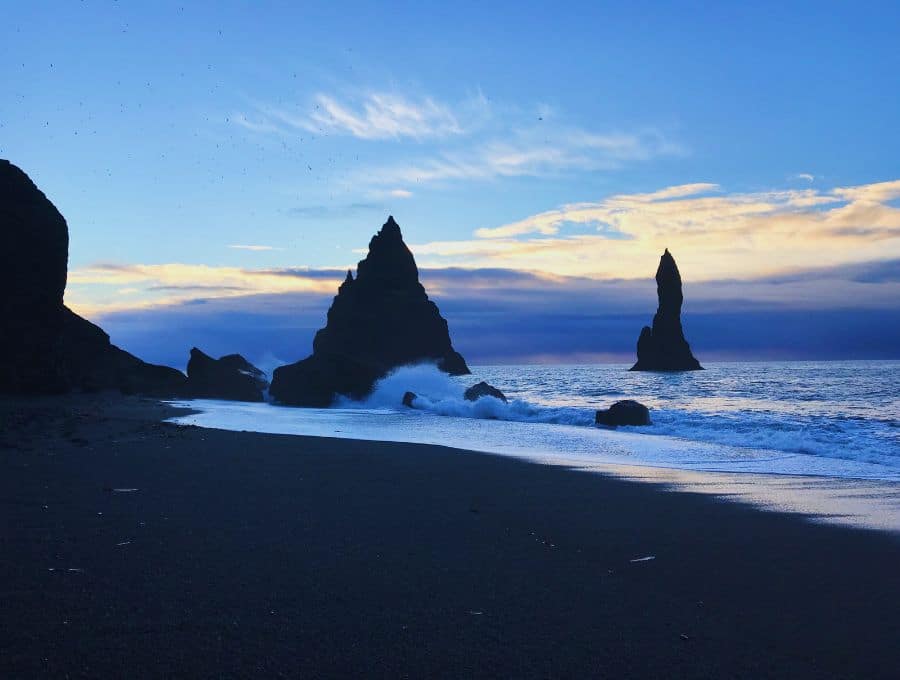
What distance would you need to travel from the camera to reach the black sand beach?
10.5 feet

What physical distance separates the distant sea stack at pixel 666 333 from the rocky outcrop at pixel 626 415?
119 meters

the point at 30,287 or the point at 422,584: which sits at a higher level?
the point at 30,287

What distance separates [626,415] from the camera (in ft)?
72.9

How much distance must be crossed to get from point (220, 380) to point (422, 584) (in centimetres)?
4032

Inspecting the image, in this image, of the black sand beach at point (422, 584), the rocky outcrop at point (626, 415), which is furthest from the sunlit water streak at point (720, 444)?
the black sand beach at point (422, 584)

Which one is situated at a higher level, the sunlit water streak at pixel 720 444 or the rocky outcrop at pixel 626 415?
the rocky outcrop at pixel 626 415

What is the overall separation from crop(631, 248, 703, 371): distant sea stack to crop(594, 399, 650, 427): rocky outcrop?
119 metres

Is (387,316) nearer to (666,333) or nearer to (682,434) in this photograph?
(666,333)

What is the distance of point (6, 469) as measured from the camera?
337 inches

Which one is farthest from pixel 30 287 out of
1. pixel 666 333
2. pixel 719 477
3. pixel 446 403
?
pixel 666 333

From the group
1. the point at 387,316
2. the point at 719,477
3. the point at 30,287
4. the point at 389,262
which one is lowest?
the point at 719,477

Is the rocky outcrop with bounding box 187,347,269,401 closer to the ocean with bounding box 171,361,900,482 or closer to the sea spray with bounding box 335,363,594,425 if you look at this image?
the sea spray with bounding box 335,363,594,425

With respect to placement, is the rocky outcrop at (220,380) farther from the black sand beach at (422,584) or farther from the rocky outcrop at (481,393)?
the black sand beach at (422,584)

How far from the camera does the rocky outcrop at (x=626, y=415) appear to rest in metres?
22.0
